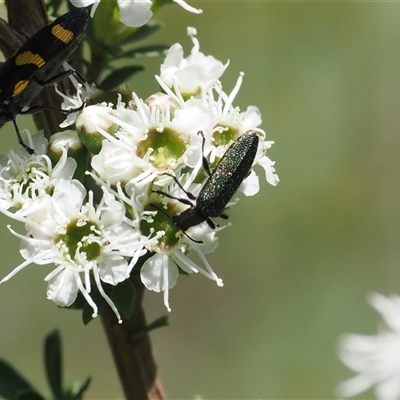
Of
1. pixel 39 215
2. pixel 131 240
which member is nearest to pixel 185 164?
pixel 131 240

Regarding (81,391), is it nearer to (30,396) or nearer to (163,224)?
(30,396)

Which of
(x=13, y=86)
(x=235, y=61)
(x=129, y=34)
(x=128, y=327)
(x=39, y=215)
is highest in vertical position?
(x=235, y=61)

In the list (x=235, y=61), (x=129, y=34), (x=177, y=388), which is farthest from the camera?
(x=235, y=61)

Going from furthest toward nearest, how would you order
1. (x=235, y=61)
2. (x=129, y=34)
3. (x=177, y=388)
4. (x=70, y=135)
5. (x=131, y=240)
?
(x=235, y=61) < (x=177, y=388) < (x=129, y=34) < (x=70, y=135) < (x=131, y=240)

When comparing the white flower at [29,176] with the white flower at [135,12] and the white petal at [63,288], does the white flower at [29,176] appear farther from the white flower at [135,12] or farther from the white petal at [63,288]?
the white flower at [135,12]

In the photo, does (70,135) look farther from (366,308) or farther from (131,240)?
(366,308)

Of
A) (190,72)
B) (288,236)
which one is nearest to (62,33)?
(190,72)
